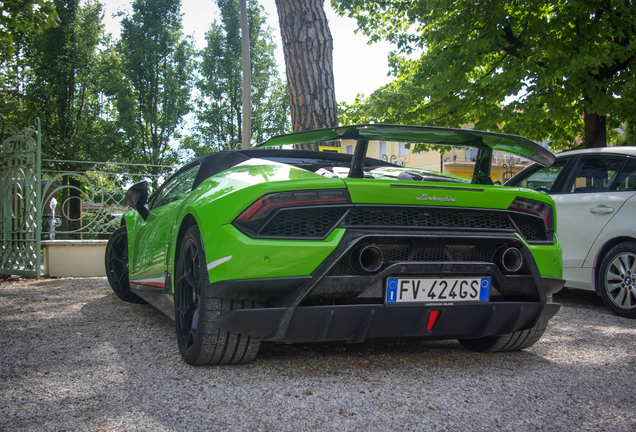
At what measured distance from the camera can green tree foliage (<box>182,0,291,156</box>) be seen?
4100 cm

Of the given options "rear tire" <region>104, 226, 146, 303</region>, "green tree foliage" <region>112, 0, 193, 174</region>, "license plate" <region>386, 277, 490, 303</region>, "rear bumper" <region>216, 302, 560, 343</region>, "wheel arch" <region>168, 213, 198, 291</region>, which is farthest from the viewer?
"green tree foliage" <region>112, 0, 193, 174</region>

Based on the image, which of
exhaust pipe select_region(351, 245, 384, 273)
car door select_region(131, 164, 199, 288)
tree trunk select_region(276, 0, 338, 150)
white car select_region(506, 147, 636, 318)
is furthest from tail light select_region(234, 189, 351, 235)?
tree trunk select_region(276, 0, 338, 150)

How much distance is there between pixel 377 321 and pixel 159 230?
6.48 feet

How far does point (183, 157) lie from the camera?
4147 centimetres

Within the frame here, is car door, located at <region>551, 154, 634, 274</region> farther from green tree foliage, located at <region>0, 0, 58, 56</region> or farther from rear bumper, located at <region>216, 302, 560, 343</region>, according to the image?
green tree foliage, located at <region>0, 0, 58, 56</region>

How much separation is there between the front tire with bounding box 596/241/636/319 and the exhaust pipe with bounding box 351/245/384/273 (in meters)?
3.49

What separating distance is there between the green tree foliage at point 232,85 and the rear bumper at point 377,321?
37.8 metres

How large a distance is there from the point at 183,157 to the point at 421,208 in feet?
132

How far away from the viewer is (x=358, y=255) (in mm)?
2650

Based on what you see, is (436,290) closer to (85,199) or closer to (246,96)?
(85,199)

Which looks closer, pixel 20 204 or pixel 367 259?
pixel 367 259

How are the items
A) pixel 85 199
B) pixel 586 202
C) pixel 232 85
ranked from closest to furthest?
pixel 586 202 < pixel 85 199 < pixel 232 85

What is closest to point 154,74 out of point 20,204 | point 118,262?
point 20,204

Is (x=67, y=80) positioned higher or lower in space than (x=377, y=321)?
higher
